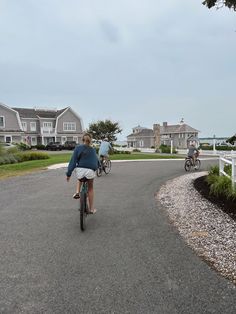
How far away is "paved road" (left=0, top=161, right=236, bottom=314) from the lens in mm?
3525

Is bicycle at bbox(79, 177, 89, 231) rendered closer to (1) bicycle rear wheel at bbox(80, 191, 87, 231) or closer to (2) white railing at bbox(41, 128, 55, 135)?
(1) bicycle rear wheel at bbox(80, 191, 87, 231)

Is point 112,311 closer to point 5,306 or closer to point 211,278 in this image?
point 5,306

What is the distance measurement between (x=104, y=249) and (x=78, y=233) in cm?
110

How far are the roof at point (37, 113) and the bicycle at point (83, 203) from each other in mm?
60782

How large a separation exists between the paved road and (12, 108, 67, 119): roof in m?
60.4

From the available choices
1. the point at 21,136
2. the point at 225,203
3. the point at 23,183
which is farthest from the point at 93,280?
the point at 21,136

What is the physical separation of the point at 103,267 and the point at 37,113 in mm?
66345

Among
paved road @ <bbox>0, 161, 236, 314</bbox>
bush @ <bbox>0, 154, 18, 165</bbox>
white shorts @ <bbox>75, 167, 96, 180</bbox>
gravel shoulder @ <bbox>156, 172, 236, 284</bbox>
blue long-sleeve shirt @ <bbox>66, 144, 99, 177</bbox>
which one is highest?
blue long-sleeve shirt @ <bbox>66, 144, 99, 177</bbox>

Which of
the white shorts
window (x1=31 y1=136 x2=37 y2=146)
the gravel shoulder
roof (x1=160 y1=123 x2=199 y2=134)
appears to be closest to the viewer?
the gravel shoulder

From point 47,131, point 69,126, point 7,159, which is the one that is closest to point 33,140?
point 47,131

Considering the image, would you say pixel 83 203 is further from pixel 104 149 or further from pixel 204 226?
pixel 104 149

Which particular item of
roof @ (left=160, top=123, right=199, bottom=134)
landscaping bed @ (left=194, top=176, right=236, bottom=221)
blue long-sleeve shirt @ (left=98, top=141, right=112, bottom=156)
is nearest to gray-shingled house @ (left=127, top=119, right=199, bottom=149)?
roof @ (left=160, top=123, right=199, bottom=134)

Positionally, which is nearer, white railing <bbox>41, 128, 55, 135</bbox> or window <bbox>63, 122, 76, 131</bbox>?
white railing <bbox>41, 128, 55, 135</bbox>

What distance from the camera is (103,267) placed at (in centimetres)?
453
